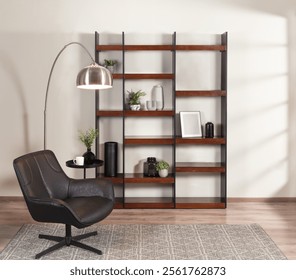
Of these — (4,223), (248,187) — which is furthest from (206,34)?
(4,223)

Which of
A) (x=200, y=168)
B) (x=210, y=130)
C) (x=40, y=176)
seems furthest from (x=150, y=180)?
(x=40, y=176)

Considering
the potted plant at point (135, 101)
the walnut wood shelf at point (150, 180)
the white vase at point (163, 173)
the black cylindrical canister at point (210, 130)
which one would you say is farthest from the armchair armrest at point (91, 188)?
the black cylindrical canister at point (210, 130)

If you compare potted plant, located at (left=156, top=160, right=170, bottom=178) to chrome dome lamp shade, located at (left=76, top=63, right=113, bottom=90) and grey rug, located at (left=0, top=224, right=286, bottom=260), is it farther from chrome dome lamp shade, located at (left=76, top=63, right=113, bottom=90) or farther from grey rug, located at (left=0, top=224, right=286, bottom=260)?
chrome dome lamp shade, located at (left=76, top=63, right=113, bottom=90)

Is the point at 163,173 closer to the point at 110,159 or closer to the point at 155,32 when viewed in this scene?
the point at 110,159

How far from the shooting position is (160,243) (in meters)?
3.77

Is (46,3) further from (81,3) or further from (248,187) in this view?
(248,187)

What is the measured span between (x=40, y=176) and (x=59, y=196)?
24 cm

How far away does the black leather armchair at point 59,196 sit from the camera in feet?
10.9

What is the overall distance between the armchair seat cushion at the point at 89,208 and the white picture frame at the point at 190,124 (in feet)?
5.03

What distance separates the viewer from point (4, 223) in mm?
4355

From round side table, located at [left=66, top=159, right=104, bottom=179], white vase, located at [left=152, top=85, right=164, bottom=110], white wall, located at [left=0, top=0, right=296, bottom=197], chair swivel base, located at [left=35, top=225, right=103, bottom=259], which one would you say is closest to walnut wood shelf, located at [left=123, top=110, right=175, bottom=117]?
white vase, located at [left=152, top=85, right=164, bottom=110]

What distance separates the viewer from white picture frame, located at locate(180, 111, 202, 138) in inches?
198

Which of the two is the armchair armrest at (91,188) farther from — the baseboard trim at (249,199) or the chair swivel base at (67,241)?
the baseboard trim at (249,199)
